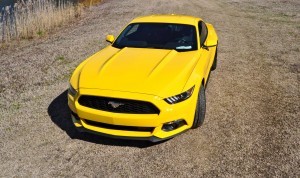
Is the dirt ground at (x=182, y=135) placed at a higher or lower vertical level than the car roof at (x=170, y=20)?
lower

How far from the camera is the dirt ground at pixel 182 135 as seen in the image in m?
4.09

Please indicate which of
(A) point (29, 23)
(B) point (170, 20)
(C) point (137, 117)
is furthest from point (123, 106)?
(A) point (29, 23)

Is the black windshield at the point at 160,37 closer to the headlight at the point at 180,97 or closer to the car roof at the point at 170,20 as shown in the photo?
the car roof at the point at 170,20

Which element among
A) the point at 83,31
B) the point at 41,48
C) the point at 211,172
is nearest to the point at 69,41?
the point at 41,48

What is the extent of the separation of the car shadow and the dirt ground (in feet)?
0.05

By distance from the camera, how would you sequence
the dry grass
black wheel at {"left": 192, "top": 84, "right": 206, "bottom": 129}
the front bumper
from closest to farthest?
the front bumper
black wheel at {"left": 192, "top": 84, "right": 206, "bottom": 129}
the dry grass

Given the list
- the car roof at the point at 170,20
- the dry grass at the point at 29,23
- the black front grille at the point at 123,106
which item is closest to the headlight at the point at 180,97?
the black front grille at the point at 123,106

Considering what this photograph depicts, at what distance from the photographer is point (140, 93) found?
4012 millimetres

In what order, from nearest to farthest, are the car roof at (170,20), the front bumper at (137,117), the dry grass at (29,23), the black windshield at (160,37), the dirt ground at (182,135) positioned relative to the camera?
the front bumper at (137,117), the dirt ground at (182,135), the black windshield at (160,37), the car roof at (170,20), the dry grass at (29,23)

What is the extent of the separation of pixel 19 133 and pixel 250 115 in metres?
3.94

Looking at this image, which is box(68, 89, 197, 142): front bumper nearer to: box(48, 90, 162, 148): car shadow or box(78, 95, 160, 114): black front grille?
box(78, 95, 160, 114): black front grille

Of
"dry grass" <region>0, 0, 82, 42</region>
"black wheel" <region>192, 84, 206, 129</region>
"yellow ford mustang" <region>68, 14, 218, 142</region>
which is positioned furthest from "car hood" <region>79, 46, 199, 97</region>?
"dry grass" <region>0, 0, 82, 42</region>

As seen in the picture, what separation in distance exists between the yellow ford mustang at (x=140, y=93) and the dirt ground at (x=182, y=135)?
0.37 m

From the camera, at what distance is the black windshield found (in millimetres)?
5418
